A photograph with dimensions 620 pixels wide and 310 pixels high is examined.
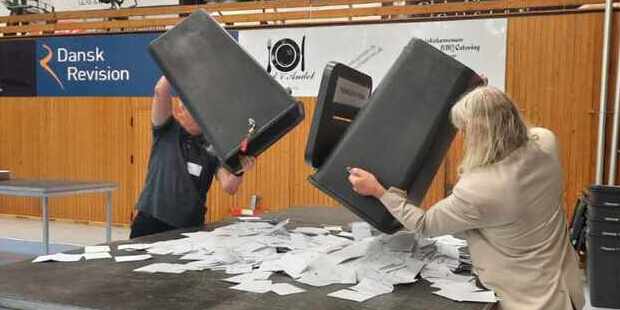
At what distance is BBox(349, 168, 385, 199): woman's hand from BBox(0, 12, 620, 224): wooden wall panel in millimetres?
3753

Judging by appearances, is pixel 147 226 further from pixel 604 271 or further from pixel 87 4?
pixel 87 4

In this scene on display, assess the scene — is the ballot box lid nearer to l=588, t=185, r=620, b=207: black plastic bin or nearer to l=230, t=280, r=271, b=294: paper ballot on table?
l=230, t=280, r=271, b=294: paper ballot on table

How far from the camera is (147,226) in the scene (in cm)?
268

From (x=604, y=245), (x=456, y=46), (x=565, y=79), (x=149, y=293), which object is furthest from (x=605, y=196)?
(x=149, y=293)

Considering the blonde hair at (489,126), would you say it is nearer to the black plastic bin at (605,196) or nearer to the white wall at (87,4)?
the black plastic bin at (605,196)

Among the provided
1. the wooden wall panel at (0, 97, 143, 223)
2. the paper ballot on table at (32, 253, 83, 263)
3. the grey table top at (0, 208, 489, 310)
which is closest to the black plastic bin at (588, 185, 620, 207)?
the grey table top at (0, 208, 489, 310)

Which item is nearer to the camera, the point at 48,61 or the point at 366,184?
the point at 366,184

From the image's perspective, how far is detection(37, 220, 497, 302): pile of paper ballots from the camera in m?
1.78

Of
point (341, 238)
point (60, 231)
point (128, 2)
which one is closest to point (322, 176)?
point (341, 238)

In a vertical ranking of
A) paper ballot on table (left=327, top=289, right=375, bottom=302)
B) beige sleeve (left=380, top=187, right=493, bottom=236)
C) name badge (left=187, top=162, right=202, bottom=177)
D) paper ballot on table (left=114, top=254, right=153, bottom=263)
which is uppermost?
name badge (left=187, top=162, right=202, bottom=177)

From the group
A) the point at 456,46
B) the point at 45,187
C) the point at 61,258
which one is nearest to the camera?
the point at 61,258

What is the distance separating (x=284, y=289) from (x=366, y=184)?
0.44m

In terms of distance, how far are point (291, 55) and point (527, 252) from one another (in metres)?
4.47

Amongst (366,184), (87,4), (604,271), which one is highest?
(87,4)
